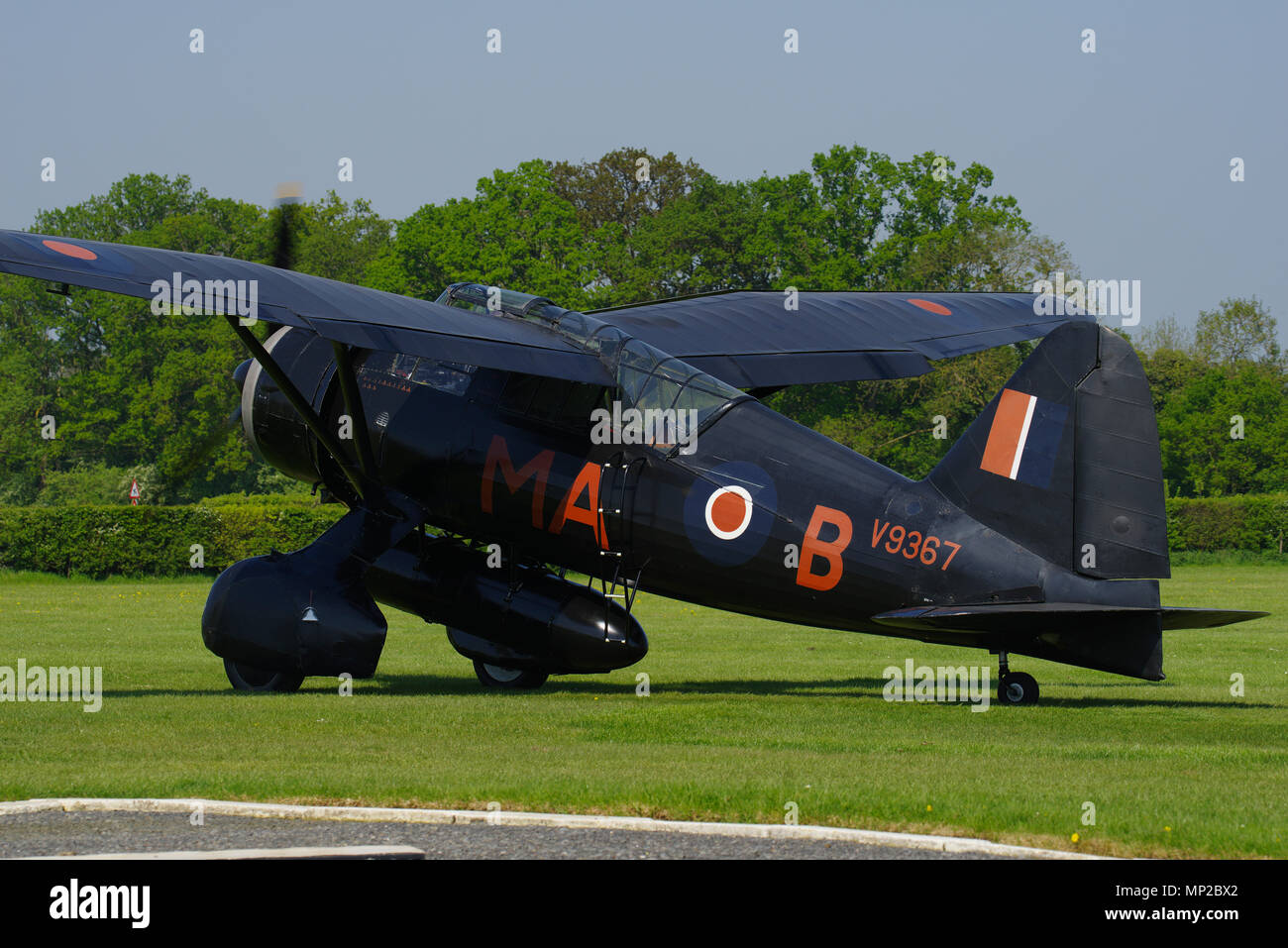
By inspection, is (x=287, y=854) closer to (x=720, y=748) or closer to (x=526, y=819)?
(x=526, y=819)

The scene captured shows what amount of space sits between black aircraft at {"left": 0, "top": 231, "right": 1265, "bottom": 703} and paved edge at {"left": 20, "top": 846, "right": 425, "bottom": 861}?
6.47 metres

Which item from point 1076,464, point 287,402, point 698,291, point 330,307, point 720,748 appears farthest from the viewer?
point 698,291

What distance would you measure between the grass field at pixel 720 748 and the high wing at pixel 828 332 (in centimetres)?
385

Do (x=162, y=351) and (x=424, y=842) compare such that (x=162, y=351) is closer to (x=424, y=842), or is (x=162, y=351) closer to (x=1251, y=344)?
(x=1251, y=344)

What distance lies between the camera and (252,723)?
13039 millimetres

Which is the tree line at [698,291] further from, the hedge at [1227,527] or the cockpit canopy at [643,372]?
the cockpit canopy at [643,372]

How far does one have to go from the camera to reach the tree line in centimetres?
7312

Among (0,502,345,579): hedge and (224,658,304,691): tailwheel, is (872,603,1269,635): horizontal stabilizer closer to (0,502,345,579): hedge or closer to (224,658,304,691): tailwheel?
(224,658,304,691): tailwheel

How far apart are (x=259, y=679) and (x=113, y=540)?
29.7 metres

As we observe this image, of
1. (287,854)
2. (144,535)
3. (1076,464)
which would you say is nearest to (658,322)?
(1076,464)

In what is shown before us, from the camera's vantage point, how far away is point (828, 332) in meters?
18.6

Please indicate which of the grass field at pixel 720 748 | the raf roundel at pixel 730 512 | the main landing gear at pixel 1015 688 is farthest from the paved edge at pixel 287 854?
the main landing gear at pixel 1015 688

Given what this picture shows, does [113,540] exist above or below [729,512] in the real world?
below

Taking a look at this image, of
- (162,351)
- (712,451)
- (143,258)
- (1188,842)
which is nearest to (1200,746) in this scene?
(1188,842)
